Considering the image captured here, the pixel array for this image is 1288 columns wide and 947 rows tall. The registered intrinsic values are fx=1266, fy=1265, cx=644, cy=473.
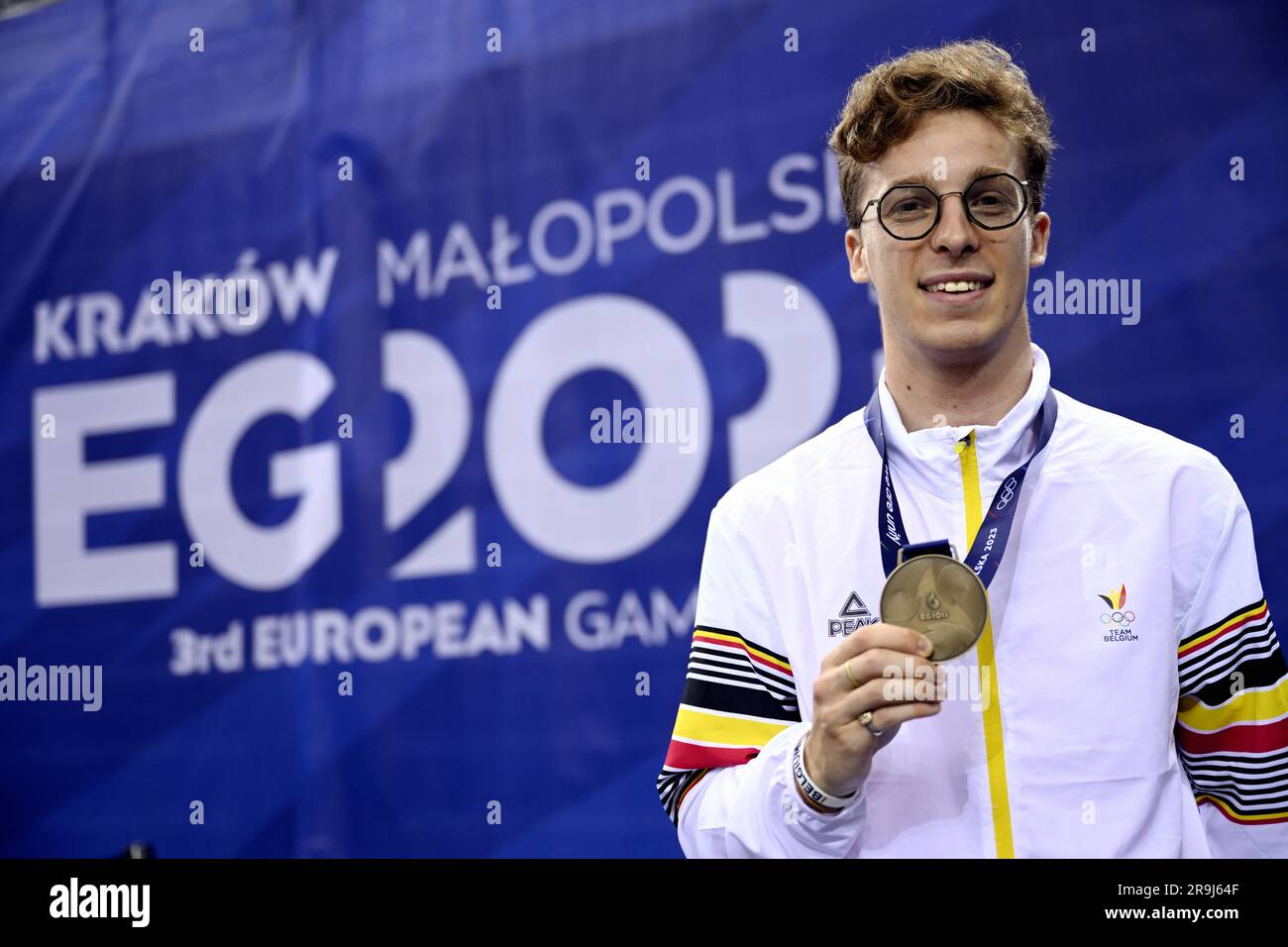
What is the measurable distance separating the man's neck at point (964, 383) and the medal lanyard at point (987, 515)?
45 millimetres

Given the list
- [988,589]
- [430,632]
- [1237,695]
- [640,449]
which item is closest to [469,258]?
[640,449]

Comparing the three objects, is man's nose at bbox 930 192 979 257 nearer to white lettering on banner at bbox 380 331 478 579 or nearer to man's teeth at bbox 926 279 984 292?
man's teeth at bbox 926 279 984 292

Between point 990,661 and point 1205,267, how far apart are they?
66.5 inches

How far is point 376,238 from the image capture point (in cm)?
345

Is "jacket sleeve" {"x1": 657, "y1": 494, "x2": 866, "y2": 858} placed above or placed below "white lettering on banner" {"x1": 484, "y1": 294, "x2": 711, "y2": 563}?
below

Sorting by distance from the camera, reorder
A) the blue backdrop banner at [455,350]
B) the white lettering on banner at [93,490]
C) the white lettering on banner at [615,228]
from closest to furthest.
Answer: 1. the blue backdrop banner at [455,350]
2. the white lettering on banner at [615,228]
3. the white lettering on banner at [93,490]

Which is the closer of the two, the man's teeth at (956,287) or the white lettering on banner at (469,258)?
the man's teeth at (956,287)

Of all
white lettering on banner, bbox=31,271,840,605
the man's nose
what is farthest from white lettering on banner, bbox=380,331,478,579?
the man's nose

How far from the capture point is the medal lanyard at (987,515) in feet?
5.13

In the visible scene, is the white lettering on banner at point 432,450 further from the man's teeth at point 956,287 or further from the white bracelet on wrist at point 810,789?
the white bracelet on wrist at point 810,789

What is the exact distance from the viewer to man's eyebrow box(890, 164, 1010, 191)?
1658 millimetres

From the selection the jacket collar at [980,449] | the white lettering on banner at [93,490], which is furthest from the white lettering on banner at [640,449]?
the jacket collar at [980,449]
